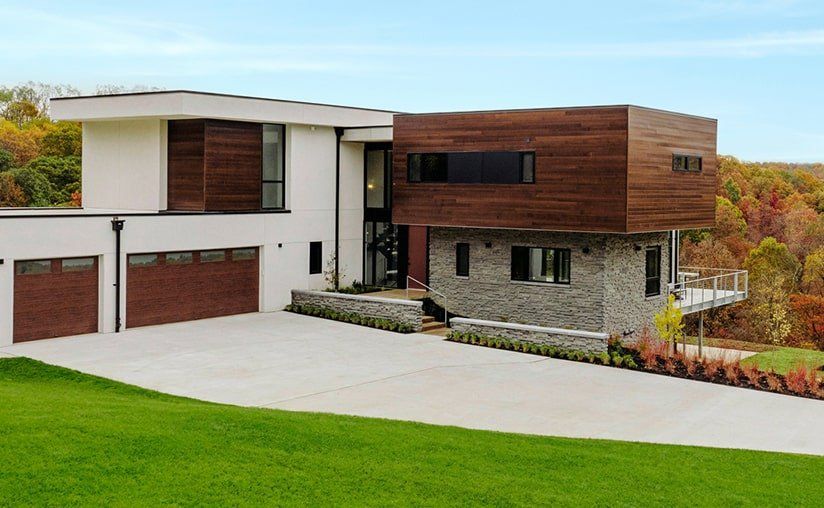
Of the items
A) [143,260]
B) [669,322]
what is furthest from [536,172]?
[143,260]

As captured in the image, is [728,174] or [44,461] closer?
[44,461]

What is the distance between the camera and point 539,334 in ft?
66.2

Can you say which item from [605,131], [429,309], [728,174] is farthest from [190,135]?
[728,174]

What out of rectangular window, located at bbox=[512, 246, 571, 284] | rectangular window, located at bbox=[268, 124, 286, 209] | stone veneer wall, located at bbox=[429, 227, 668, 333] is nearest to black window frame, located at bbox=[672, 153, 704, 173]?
stone veneer wall, located at bbox=[429, 227, 668, 333]

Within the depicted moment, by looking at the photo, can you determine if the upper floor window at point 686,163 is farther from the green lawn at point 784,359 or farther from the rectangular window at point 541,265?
the green lawn at point 784,359

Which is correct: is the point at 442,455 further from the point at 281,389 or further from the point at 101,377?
the point at 101,377

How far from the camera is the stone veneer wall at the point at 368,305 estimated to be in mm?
22391

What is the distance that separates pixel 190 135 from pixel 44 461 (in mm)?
15626

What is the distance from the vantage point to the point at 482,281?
2294 cm

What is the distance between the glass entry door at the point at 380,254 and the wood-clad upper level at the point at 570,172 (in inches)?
132

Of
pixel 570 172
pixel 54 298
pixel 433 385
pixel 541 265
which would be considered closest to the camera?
pixel 433 385

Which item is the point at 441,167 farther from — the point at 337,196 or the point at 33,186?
the point at 33,186

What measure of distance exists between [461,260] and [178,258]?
7093 mm

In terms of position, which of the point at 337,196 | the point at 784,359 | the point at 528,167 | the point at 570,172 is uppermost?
the point at 528,167
